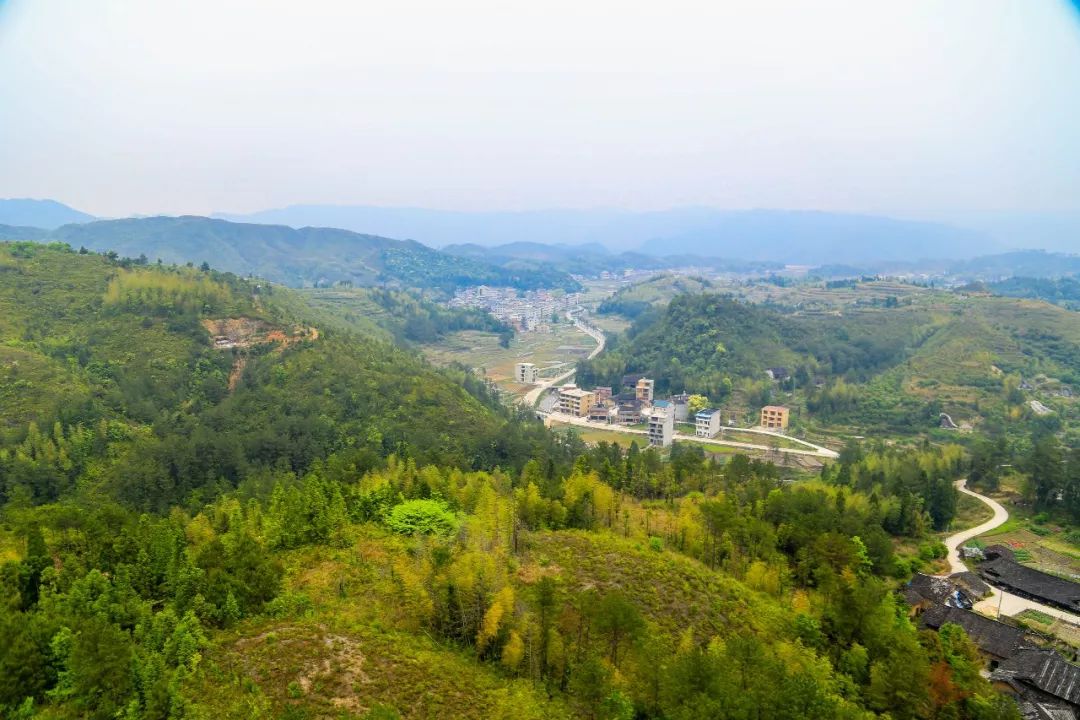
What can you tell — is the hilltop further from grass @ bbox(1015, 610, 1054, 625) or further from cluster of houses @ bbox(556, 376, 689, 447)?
grass @ bbox(1015, 610, 1054, 625)

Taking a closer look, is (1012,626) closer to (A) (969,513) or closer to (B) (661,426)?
(A) (969,513)

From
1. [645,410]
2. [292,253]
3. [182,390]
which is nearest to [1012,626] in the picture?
[645,410]

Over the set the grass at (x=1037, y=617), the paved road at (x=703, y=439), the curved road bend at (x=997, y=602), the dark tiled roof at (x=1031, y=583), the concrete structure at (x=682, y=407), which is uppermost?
the dark tiled roof at (x=1031, y=583)

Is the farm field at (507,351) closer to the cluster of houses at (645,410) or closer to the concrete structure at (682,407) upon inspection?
the cluster of houses at (645,410)

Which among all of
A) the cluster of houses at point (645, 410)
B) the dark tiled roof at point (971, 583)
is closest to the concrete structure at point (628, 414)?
the cluster of houses at point (645, 410)

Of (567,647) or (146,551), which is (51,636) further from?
(567,647)

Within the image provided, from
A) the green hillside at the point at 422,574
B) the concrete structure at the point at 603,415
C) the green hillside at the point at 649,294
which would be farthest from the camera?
the green hillside at the point at 649,294

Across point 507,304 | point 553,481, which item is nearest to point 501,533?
point 553,481
